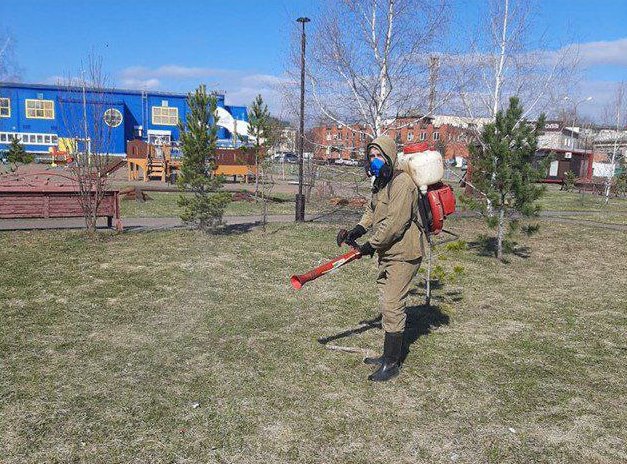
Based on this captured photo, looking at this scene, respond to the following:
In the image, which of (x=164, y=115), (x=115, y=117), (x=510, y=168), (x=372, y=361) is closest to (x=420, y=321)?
(x=372, y=361)

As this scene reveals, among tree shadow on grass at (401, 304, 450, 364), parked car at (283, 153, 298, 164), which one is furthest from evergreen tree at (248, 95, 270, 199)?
parked car at (283, 153, 298, 164)

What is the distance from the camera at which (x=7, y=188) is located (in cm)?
1003

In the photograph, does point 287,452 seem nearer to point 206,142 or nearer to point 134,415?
point 134,415

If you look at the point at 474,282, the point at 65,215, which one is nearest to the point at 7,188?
the point at 65,215

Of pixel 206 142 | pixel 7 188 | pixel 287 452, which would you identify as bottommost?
pixel 287 452

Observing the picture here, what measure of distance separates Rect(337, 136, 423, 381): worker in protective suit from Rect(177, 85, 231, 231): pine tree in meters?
6.19

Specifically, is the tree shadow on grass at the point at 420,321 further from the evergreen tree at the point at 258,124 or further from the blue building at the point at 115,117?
the blue building at the point at 115,117

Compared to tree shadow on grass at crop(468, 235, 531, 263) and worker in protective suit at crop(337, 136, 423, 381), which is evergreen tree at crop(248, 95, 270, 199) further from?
worker in protective suit at crop(337, 136, 423, 381)

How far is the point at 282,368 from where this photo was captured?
14.6 ft

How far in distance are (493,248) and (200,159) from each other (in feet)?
20.3

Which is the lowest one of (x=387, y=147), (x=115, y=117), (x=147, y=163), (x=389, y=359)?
(x=389, y=359)

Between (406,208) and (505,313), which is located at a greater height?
(406,208)

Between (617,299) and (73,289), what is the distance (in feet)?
24.2

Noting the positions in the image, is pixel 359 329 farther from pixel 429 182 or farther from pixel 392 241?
pixel 429 182
